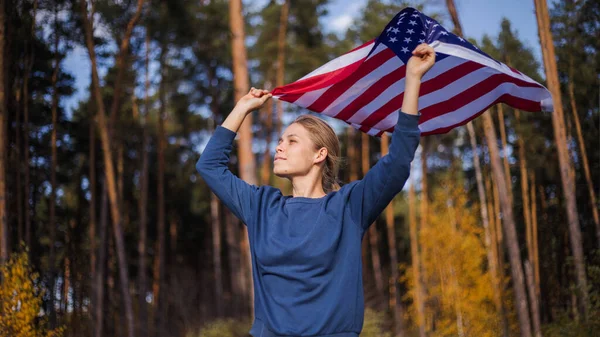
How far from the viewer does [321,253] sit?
2182 mm

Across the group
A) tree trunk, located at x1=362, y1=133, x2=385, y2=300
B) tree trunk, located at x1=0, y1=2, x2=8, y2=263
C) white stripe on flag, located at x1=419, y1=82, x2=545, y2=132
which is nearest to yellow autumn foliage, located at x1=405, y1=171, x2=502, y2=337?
tree trunk, located at x1=362, y1=133, x2=385, y2=300

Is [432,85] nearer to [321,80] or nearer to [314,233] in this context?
[321,80]

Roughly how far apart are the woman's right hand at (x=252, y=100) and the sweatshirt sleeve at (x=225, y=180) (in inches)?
5.0

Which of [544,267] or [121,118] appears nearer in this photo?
[544,267]

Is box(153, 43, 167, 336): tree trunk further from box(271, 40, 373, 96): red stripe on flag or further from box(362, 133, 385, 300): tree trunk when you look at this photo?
box(271, 40, 373, 96): red stripe on flag

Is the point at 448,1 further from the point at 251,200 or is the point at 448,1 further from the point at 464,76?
the point at 251,200

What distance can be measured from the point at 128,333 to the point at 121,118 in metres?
8.29

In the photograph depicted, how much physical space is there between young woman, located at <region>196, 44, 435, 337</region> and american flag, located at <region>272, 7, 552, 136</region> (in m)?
1.12

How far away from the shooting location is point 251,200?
248cm

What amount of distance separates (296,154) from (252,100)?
0.37 m

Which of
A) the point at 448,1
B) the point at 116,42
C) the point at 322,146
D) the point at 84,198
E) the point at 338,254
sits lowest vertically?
the point at 338,254

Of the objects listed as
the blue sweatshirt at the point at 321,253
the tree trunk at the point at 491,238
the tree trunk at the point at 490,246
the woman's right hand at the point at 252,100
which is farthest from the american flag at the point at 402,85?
the tree trunk at the point at 490,246

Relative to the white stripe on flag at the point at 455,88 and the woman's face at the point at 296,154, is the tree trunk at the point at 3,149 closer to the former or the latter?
the white stripe on flag at the point at 455,88

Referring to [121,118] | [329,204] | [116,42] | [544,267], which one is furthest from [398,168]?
[121,118]
